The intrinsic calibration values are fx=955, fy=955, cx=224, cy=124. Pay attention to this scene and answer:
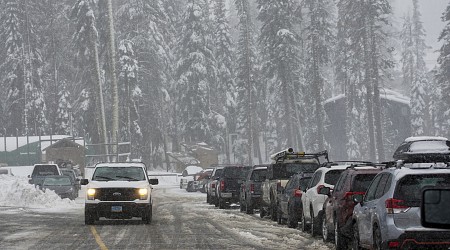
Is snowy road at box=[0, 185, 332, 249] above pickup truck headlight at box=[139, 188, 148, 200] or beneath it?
beneath

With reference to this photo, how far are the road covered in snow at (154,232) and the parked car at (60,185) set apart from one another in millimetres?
10516

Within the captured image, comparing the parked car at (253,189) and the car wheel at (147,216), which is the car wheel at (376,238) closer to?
the car wheel at (147,216)

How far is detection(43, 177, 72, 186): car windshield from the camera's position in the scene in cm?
4712

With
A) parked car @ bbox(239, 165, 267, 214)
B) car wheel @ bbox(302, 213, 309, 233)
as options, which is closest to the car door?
car wheel @ bbox(302, 213, 309, 233)

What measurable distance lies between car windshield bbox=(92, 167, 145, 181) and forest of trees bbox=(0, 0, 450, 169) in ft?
177

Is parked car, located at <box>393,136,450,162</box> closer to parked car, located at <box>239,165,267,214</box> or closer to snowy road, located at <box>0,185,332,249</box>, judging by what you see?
parked car, located at <box>239,165,267,214</box>

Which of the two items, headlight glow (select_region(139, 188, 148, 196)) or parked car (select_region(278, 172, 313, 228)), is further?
headlight glow (select_region(139, 188, 148, 196))

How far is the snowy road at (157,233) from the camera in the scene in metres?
19.0

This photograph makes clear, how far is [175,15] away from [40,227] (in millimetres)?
89300

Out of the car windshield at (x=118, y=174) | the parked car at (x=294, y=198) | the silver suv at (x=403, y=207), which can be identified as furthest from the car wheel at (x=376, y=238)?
the car windshield at (x=118, y=174)

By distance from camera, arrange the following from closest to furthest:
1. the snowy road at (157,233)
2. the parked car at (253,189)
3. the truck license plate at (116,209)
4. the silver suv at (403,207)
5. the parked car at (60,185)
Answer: the silver suv at (403,207) → the snowy road at (157,233) → the truck license plate at (116,209) → the parked car at (253,189) → the parked car at (60,185)

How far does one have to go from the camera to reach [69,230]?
24.3 metres

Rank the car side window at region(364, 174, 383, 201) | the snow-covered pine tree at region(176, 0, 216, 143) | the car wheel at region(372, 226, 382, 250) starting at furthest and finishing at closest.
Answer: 1. the snow-covered pine tree at region(176, 0, 216, 143)
2. the car side window at region(364, 174, 383, 201)
3. the car wheel at region(372, 226, 382, 250)

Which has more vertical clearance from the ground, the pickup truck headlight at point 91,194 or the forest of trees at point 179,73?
the forest of trees at point 179,73
